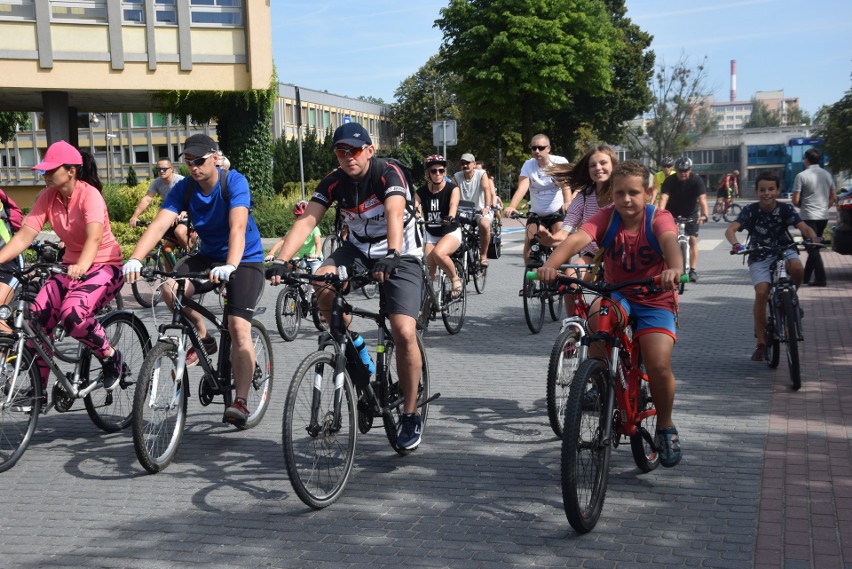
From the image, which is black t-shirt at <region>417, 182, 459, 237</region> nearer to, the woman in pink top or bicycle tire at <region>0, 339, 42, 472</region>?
the woman in pink top

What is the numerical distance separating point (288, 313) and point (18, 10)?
20.7 metres

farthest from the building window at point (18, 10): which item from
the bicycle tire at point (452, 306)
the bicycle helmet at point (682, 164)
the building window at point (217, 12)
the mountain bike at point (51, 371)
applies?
the mountain bike at point (51, 371)

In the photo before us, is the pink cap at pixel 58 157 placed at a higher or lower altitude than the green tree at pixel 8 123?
lower

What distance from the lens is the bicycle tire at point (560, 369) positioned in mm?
6020

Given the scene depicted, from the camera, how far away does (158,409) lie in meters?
5.62

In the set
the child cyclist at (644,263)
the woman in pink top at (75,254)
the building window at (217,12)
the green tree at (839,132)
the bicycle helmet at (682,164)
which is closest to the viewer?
the child cyclist at (644,263)

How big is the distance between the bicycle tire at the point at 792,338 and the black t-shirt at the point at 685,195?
781 cm

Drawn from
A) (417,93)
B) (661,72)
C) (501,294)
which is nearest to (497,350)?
(501,294)

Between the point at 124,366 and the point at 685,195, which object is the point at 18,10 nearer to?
the point at 685,195

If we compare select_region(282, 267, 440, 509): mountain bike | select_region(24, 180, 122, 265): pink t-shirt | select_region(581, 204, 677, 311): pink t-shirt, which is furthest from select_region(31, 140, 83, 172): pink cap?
select_region(581, 204, 677, 311): pink t-shirt

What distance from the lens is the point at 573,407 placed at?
4309 millimetres

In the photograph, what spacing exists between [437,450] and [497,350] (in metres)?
3.91

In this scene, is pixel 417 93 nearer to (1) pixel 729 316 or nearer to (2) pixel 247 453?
(1) pixel 729 316

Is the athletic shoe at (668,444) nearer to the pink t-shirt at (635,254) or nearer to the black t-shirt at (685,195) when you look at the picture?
the pink t-shirt at (635,254)
